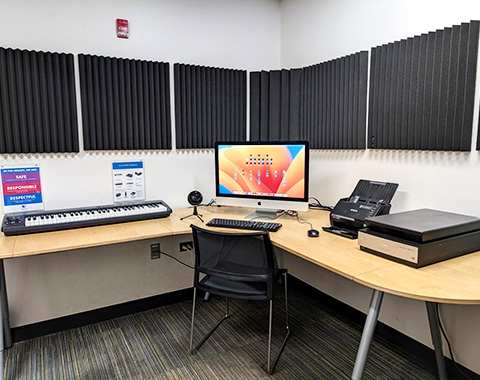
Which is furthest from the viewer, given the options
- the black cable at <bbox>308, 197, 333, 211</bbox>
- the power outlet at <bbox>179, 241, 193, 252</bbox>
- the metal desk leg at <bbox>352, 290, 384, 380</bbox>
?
the power outlet at <bbox>179, 241, 193, 252</bbox>

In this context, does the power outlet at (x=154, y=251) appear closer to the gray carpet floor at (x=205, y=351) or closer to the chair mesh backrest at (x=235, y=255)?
the gray carpet floor at (x=205, y=351)

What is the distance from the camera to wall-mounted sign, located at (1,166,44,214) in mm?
2283

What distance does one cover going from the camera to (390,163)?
229 centimetres

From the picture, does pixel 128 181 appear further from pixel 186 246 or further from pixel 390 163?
pixel 390 163

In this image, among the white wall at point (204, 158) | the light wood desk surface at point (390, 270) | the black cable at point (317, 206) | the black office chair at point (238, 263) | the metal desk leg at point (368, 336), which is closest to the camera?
the light wood desk surface at point (390, 270)

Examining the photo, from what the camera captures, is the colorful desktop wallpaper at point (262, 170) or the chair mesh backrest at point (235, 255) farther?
the colorful desktop wallpaper at point (262, 170)

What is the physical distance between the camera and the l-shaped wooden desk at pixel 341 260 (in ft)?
4.42

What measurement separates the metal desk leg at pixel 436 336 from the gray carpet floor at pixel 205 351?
0.16 metres

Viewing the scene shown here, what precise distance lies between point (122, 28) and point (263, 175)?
146 cm

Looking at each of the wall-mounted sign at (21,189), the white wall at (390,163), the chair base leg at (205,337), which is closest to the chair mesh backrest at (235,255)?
the chair base leg at (205,337)

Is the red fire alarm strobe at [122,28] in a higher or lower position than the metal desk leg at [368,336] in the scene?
higher

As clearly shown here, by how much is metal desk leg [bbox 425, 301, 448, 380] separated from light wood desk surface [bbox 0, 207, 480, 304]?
1.13 feet

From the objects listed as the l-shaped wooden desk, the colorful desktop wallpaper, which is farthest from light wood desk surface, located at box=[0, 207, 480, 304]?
the colorful desktop wallpaper

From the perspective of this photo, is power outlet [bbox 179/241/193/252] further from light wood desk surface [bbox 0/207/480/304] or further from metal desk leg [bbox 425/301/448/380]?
metal desk leg [bbox 425/301/448/380]
